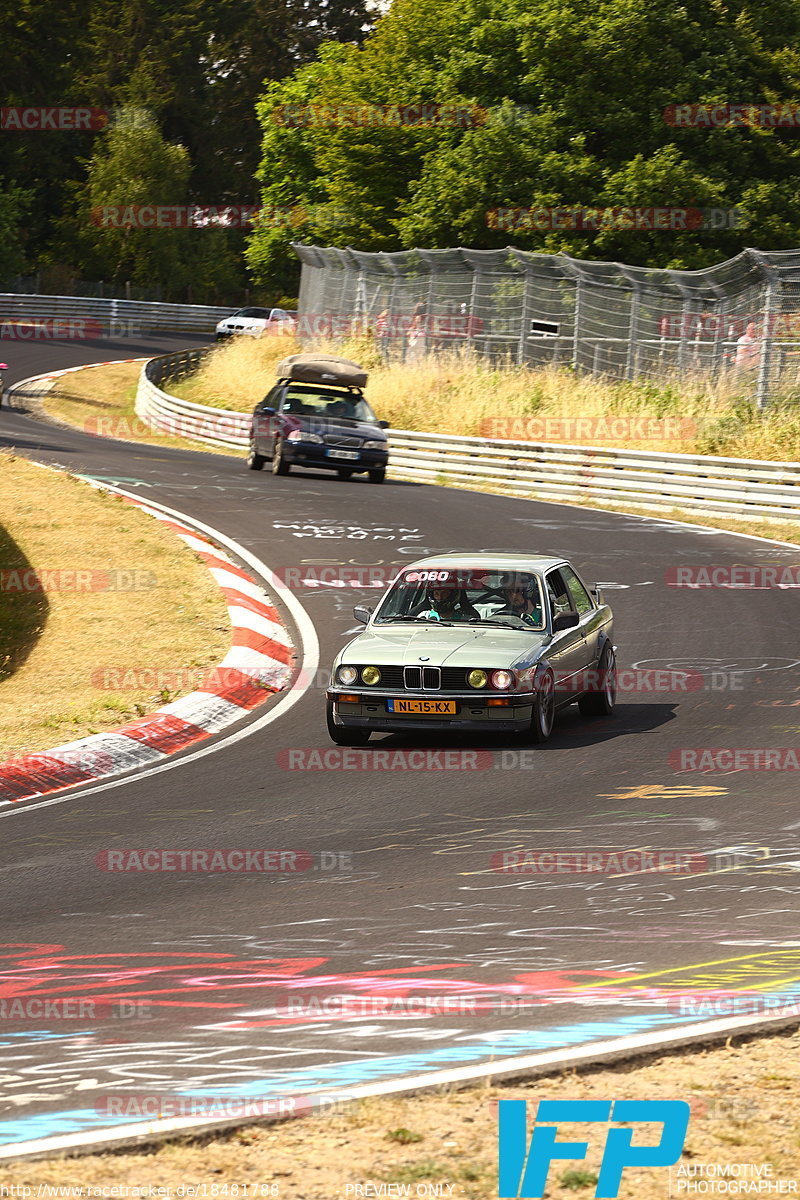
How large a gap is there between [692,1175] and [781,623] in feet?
40.2

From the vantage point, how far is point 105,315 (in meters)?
71.2

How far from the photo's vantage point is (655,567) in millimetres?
19672

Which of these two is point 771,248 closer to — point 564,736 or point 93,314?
point 564,736

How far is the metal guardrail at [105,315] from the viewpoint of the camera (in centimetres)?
6806

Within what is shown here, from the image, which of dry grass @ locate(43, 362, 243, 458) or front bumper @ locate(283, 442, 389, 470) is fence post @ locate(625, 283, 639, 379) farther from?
dry grass @ locate(43, 362, 243, 458)

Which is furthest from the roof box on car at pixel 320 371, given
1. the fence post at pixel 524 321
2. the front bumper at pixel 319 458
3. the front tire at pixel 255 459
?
the fence post at pixel 524 321

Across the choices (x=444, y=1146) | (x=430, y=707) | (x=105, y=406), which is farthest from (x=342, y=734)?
(x=105, y=406)

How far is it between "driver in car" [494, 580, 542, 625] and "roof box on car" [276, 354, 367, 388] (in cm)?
1768

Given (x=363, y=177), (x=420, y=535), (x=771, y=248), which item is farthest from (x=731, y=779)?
(x=363, y=177)
